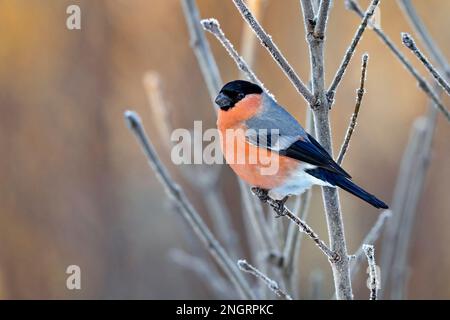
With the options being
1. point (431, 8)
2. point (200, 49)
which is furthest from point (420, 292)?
point (200, 49)

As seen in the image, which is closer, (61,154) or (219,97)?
(219,97)

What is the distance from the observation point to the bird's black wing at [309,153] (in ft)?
5.20

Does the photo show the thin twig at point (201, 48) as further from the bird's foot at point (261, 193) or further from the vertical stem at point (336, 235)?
the vertical stem at point (336, 235)

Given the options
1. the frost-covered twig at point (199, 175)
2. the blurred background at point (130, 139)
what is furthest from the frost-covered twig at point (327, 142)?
the blurred background at point (130, 139)

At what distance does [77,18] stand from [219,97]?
6.81 feet

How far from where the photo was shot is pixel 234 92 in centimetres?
191

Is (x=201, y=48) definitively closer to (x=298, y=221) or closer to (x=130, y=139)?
(x=298, y=221)

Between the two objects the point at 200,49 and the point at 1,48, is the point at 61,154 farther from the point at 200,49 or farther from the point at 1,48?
the point at 200,49

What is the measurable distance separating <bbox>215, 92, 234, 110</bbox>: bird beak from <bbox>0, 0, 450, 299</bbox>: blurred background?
185 cm

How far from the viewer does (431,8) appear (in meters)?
3.89

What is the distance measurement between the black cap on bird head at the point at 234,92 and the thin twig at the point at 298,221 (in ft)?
1.04

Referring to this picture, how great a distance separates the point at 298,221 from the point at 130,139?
9.33 feet
